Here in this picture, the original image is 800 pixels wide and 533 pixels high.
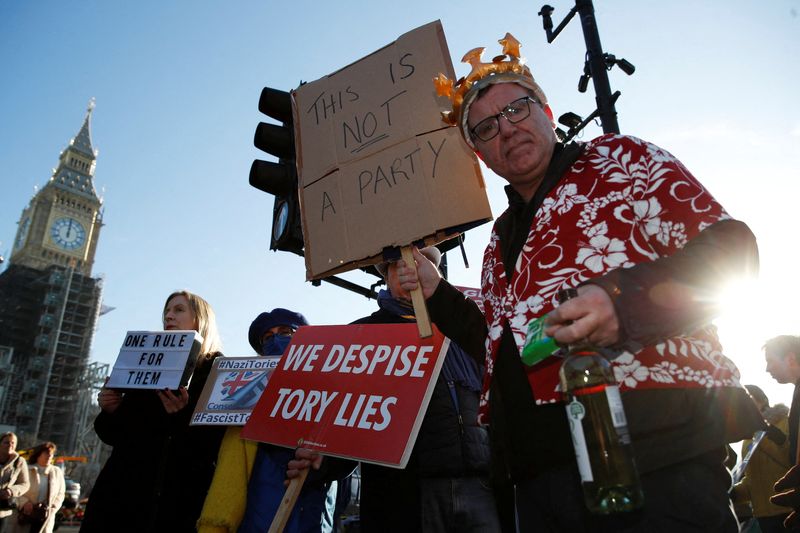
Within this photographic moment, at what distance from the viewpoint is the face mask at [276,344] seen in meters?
3.30

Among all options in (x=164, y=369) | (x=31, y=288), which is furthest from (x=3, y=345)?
(x=164, y=369)

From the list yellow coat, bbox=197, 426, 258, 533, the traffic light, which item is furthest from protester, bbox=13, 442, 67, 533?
yellow coat, bbox=197, 426, 258, 533

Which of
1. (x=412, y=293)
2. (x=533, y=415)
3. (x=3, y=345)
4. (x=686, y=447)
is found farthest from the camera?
(x=3, y=345)

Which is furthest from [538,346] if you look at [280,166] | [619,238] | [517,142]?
[280,166]

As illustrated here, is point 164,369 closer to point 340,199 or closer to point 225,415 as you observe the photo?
point 225,415

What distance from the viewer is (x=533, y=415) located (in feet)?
4.22

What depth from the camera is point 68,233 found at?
80562 mm

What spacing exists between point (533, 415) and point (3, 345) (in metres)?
80.0

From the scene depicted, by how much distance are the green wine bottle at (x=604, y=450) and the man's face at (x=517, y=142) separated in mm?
749

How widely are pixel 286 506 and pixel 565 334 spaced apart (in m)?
1.66

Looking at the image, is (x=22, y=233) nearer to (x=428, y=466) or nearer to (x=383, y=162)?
(x=383, y=162)

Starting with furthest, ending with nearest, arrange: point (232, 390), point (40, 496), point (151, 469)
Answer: point (40, 496), point (232, 390), point (151, 469)

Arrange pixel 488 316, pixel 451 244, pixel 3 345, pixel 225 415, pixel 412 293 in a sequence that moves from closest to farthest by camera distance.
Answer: pixel 488 316 → pixel 412 293 → pixel 225 415 → pixel 451 244 → pixel 3 345

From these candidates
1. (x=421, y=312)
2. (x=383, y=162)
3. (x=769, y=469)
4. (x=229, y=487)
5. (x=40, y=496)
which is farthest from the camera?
(x=40, y=496)
